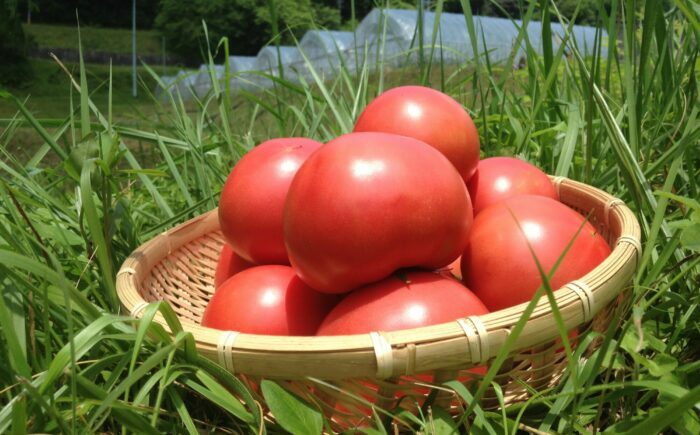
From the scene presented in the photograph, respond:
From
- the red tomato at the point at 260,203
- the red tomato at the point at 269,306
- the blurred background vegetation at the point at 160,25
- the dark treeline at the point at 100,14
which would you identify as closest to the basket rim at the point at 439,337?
the red tomato at the point at 269,306

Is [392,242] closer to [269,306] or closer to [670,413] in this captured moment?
[269,306]

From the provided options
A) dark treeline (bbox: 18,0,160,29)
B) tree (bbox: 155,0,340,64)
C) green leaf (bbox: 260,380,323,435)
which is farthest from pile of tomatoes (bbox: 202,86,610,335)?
dark treeline (bbox: 18,0,160,29)

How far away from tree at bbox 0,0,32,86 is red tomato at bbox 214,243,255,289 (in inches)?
527

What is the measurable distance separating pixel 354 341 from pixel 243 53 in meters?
17.4

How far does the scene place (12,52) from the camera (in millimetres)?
13164

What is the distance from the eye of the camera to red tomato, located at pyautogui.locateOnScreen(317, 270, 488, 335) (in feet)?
2.05

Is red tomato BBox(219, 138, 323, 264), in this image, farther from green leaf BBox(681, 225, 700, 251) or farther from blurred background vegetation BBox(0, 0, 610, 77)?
blurred background vegetation BBox(0, 0, 610, 77)

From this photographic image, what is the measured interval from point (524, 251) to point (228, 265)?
17.7 inches

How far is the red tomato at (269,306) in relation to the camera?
74 centimetres

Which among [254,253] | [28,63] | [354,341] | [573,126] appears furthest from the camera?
[28,63]

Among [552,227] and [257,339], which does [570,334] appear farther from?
[257,339]

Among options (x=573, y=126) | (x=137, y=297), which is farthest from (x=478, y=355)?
(x=573, y=126)

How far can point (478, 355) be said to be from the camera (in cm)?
55

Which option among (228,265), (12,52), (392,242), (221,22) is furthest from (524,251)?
(221,22)
